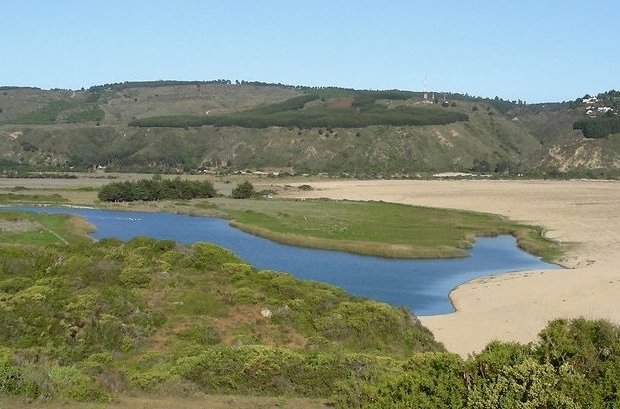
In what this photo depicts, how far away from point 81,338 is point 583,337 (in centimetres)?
1504

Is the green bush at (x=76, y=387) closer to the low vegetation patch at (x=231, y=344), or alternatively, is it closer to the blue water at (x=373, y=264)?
the low vegetation patch at (x=231, y=344)

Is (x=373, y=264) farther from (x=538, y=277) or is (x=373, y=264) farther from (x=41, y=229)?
(x=41, y=229)

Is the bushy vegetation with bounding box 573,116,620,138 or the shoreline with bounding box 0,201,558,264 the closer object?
the shoreline with bounding box 0,201,558,264

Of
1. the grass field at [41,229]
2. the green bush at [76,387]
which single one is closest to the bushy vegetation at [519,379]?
the green bush at [76,387]

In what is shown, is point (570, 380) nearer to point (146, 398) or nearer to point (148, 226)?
point (146, 398)

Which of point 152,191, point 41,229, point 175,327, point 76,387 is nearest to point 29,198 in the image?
point 152,191

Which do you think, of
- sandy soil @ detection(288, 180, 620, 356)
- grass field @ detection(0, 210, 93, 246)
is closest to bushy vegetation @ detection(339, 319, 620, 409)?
sandy soil @ detection(288, 180, 620, 356)

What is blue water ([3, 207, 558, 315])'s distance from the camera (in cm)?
4585

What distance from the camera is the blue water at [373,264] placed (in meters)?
45.9

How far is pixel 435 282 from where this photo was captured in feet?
165

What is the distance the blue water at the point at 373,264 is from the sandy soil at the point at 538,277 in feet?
7.11

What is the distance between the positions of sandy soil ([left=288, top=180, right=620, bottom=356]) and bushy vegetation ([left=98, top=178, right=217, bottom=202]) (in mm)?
17168

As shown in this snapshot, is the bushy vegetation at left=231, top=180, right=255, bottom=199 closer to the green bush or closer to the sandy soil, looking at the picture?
the sandy soil

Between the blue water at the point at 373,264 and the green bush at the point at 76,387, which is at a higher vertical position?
the green bush at the point at 76,387
